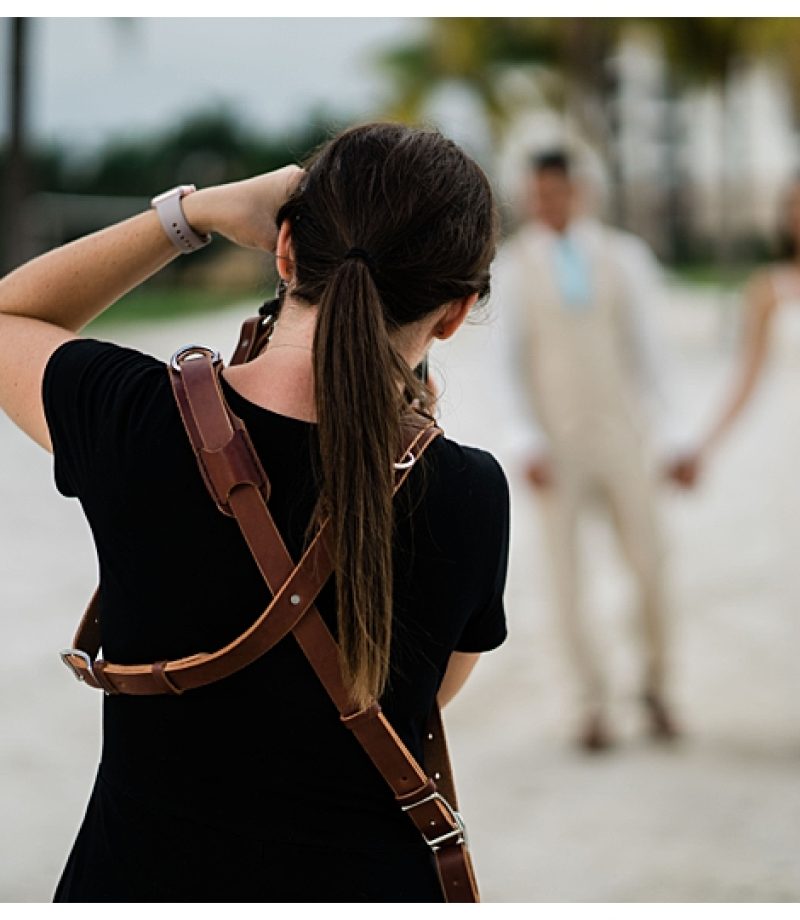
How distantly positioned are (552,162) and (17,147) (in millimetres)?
13884

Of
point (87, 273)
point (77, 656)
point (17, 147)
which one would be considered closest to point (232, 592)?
point (77, 656)

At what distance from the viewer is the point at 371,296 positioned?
1.53 metres

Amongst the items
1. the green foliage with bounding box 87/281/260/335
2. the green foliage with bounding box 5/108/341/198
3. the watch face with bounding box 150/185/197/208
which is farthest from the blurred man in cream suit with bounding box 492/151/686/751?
the green foliage with bounding box 5/108/341/198

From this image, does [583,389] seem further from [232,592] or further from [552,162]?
[232,592]

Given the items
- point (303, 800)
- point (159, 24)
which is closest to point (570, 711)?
point (303, 800)

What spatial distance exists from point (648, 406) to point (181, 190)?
12.2 ft

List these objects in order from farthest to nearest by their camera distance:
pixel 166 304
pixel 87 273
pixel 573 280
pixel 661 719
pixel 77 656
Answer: pixel 166 304 < pixel 661 719 < pixel 573 280 < pixel 87 273 < pixel 77 656

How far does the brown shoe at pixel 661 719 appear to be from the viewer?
5.33m

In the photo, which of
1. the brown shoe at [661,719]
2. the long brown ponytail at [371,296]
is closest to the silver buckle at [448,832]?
the long brown ponytail at [371,296]

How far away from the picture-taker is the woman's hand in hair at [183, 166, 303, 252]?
169 centimetres

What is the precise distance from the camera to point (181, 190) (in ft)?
5.83

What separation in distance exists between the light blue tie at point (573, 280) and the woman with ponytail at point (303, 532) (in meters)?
3.54
